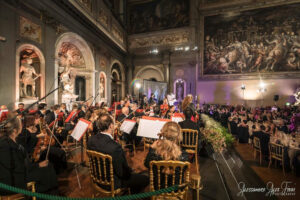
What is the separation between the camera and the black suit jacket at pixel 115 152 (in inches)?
76.2

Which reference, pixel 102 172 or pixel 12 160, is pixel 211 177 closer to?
pixel 102 172

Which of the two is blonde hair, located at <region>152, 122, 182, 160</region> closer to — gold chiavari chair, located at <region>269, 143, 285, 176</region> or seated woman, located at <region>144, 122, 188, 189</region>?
seated woman, located at <region>144, 122, 188, 189</region>

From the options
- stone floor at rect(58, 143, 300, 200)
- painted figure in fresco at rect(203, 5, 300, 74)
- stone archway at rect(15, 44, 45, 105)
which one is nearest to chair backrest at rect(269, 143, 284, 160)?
stone floor at rect(58, 143, 300, 200)

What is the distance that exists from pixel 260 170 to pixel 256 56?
14.2 meters

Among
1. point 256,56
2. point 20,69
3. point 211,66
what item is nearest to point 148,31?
point 211,66

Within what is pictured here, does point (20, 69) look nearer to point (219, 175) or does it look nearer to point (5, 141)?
point (5, 141)

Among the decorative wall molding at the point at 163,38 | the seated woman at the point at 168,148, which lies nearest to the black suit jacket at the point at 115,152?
the seated woman at the point at 168,148

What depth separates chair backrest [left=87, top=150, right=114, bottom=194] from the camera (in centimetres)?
183

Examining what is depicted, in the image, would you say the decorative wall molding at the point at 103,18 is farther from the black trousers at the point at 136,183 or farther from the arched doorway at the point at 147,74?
the black trousers at the point at 136,183

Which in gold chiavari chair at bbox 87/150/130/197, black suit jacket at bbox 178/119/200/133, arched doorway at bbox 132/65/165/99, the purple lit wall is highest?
arched doorway at bbox 132/65/165/99

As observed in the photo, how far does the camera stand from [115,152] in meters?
1.93

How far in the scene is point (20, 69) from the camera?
581 cm

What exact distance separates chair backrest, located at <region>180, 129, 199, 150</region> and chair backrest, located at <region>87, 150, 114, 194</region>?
6.70 feet

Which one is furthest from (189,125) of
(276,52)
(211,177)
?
(276,52)
